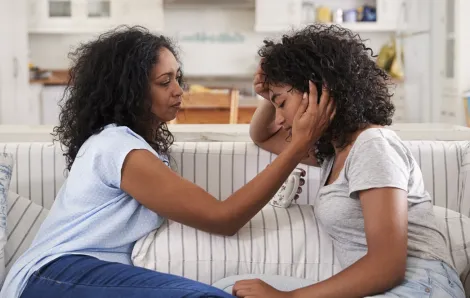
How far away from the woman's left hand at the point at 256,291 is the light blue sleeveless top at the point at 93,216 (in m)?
0.35

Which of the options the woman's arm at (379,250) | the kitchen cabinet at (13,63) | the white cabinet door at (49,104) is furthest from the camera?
the white cabinet door at (49,104)

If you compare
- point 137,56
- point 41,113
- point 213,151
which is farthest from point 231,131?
point 41,113

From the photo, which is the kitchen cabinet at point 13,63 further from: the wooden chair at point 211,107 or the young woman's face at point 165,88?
the young woman's face at point 165,88

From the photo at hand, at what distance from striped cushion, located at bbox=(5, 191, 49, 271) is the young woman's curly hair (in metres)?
0.31

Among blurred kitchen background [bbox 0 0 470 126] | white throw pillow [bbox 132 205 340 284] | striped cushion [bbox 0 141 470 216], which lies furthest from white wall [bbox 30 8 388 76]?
white throw pillow [bbox 132 205 340 284]

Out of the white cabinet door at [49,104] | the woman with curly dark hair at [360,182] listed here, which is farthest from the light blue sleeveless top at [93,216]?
the white cabinet door at [49,104]

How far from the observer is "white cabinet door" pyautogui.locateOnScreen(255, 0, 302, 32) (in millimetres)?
7406

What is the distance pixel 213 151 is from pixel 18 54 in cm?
451

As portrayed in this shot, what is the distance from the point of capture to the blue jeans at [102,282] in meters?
1.56

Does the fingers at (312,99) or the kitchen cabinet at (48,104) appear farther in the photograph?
the kitchen cabinet at (48,104)

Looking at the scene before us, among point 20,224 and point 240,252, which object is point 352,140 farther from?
point 20,224

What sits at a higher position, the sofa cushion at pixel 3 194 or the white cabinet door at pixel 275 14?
the white cabinet door at pixel 275 14

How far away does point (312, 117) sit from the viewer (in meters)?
1.70

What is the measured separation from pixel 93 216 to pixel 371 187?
2.19ft
